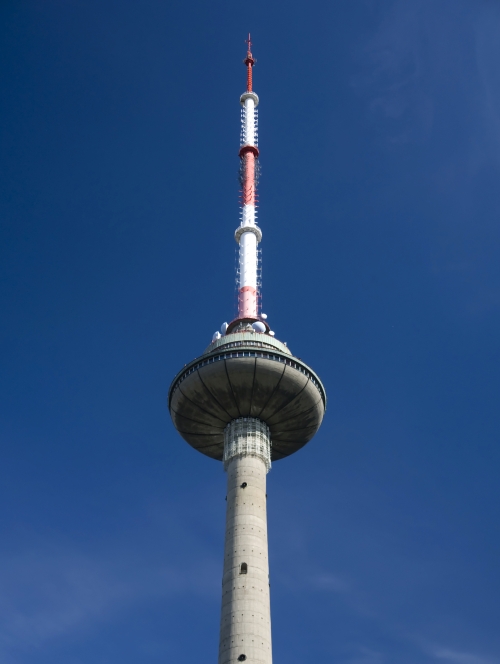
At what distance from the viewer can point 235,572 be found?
4928 centimetres

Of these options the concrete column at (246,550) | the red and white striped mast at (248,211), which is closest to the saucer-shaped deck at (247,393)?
the concrete column at (246,550)

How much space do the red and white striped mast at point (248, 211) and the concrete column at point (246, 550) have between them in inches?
508

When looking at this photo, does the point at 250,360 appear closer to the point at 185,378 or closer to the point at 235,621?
the point at 185,378

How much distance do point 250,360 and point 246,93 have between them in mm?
37609

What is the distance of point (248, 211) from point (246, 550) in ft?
117

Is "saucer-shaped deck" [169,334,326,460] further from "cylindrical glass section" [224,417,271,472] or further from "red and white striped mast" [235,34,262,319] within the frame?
"red and white striped mast" [235,34,262,319]

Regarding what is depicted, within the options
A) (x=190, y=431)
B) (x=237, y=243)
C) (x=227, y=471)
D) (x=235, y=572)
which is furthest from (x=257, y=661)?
(x=237, y=243)

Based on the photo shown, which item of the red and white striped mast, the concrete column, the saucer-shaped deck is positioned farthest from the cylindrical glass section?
the red and white striped mast

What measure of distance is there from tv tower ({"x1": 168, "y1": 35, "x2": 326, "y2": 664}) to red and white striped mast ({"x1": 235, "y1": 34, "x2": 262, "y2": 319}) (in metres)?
0.33

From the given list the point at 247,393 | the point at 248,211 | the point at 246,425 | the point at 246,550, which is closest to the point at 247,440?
the point at 246,425

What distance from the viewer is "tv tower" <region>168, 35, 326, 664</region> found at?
47656mm

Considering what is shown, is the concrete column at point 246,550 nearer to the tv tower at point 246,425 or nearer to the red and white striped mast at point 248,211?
the tv tower at point 246,425

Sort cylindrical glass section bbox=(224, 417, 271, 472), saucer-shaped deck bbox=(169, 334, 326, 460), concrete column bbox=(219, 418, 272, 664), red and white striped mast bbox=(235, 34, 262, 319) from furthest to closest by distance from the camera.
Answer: red and white striped mast bbox=(235, 34, 262, 319) → cylindrical glass section bbox=(224, 417, 271, 472) → saucer-shaped deck bbox=(169, 334, 326, 460) → concrete column bbox=(219, 418, 272, 664)

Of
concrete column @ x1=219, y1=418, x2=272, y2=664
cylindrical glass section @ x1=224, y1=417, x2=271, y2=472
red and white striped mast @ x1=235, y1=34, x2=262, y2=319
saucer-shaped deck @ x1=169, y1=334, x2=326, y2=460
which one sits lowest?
concrete column @ x1=219, y1=418, x2=272, y2=664
